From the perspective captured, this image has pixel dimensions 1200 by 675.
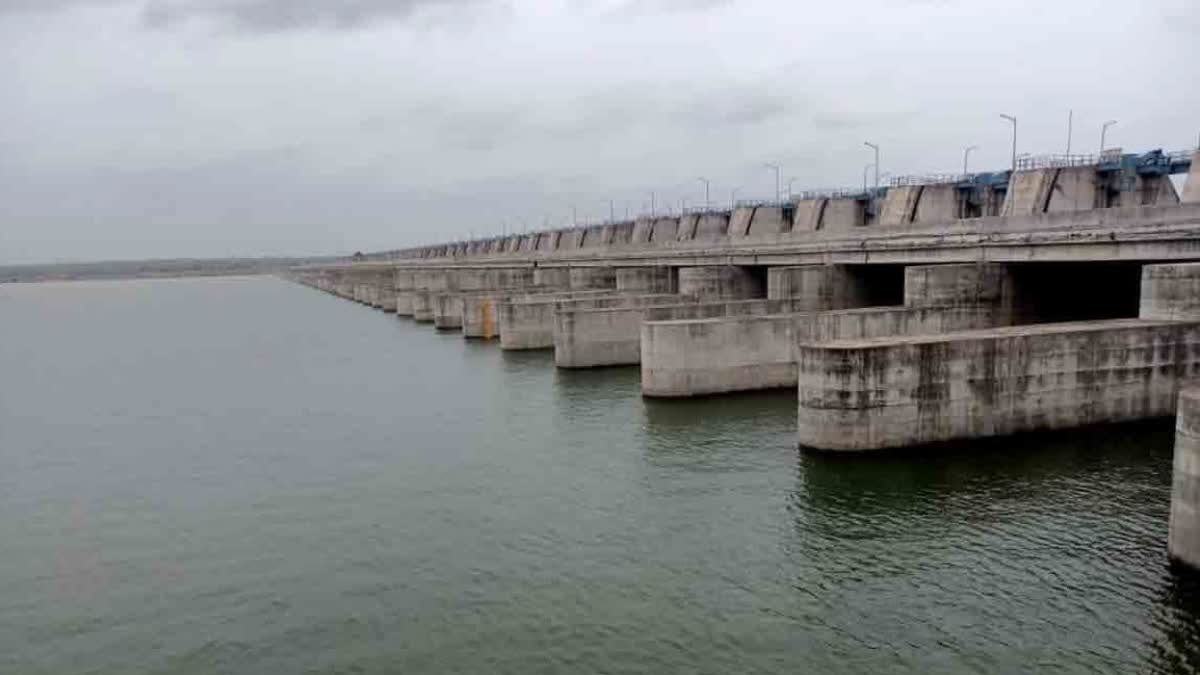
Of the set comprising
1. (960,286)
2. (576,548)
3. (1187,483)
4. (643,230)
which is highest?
(643,230)

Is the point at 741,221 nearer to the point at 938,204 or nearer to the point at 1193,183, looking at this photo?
the point at 938,204

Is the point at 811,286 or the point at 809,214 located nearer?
the point at 811,286

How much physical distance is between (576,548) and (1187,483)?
403 inches

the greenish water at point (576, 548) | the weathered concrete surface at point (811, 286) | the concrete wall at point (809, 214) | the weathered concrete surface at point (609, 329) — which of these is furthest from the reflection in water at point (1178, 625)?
the concrete wall at point (809, 214)

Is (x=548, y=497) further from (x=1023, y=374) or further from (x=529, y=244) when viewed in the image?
(x=529, y=244)

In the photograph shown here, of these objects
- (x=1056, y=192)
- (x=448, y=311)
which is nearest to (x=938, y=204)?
(x=1056, y=192)

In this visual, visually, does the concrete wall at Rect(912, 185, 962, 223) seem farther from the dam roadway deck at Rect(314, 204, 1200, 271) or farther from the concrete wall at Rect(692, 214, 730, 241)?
the concrete wall at Rect(692, 214, 730, 241)

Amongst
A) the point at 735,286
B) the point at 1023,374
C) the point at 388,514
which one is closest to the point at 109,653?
the point at 388,514

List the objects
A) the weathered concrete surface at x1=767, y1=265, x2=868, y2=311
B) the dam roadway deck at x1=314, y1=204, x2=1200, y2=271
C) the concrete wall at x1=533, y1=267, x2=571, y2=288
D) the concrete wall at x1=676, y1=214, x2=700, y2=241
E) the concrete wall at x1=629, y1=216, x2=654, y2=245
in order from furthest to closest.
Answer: the concrete wall at x1=629, y1=216, x2=654, y2=245
the concrete wall at x1=676, y1=214, x2=700, y2=241
the concrete wall at x1=533, y1=267, x2=571, y2=288
the weathered concrete surface at x1=767, y1=265, x2=868, y2=311
the dam roadway deck at x1=314, y1=204, x2=1200, y2=271

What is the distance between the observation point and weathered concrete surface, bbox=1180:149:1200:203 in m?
39.5

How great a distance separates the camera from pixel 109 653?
13.2 meters

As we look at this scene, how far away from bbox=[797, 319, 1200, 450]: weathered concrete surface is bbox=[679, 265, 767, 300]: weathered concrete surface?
22.6m

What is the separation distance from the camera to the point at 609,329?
127ft

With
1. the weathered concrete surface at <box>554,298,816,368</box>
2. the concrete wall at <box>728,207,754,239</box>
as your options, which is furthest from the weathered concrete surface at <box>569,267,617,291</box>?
the weathered concrete surface at <box>554,298,816,368</box>
